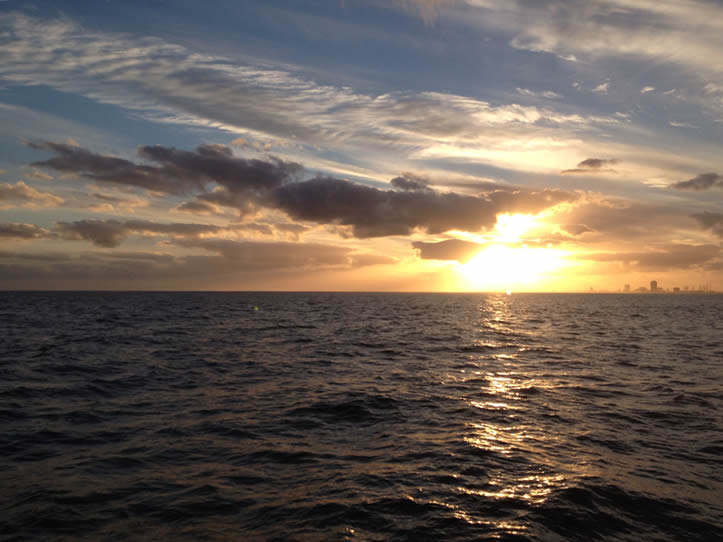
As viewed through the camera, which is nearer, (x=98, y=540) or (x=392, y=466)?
(x=98, y=540)

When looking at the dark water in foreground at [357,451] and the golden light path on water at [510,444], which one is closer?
the dark water in foreground at [357,451]

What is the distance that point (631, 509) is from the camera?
30.8 feet

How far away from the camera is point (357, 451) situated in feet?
41.5

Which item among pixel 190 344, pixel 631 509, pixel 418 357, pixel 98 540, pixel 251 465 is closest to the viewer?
pixel 98 540

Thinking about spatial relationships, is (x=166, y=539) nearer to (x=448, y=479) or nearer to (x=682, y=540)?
(x=448, y=479)

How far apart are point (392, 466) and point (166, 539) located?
5.51 meters

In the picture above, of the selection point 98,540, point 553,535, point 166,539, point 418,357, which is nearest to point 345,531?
point 166,539

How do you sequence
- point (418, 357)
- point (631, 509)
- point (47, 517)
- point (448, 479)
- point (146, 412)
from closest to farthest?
point (47, 517)
point (631, 509)
point (448, 479)
point (146, 412)
point (418, 357)

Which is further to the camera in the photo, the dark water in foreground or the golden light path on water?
the golden light path on water

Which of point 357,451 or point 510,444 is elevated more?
point 510,444

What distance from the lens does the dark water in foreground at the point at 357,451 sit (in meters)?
8.71

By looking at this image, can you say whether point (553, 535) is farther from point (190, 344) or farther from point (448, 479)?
point (190, 344)

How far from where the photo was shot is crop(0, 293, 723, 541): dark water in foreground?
871 centimetres

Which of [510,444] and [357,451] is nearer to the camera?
[357,451]
